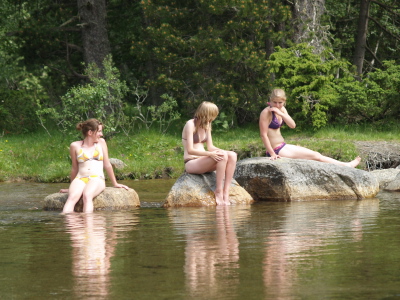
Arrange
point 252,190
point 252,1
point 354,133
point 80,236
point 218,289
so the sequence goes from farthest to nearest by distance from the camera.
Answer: point 252,1
point 354,133
point 252,190
point 80,236
point 218,289

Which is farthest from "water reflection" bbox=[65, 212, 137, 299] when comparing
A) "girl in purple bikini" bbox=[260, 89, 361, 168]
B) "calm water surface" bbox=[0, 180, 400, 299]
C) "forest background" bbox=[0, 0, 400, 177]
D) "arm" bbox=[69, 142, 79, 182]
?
"forest background" bbox=[0, 0, 400, 177]

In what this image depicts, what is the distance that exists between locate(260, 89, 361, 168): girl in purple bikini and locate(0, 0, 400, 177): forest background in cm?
865

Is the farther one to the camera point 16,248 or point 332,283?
point 16,248

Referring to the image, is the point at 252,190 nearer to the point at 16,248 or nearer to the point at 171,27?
the point at 16,248

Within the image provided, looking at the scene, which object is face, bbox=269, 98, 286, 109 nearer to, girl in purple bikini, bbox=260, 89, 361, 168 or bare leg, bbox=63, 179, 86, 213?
girl in purple bikini, bbox=260, 89, 361, 168

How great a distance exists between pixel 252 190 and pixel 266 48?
45.1 feet

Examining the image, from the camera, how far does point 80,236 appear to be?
789 cm

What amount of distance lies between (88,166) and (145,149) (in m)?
9.67

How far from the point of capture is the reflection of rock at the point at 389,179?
13489 mm

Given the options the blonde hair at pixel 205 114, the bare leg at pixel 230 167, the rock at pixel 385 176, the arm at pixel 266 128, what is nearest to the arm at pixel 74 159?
the blonde hair at pixel 205 114

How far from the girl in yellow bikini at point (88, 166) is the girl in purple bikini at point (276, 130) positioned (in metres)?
2.68

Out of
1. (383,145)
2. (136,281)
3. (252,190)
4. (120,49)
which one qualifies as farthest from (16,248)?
(120,49)

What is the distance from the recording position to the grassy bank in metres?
17.7

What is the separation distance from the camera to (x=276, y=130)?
12.2 meters
